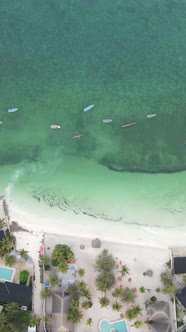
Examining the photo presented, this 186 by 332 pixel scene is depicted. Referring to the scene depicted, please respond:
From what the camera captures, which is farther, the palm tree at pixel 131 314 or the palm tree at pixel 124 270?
the palm tree at pixel 124 270

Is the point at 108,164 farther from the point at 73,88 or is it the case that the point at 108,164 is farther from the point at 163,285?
the point at 163,285

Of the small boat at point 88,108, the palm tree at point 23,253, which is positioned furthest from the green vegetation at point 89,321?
the small boat at point 88,108

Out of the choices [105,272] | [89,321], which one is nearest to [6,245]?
[105,272]

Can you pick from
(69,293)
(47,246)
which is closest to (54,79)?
(47,246)

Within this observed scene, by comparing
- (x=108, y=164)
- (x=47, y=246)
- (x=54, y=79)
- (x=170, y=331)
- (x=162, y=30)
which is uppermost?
(x=162, y=30)

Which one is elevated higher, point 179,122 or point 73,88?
point 73,88

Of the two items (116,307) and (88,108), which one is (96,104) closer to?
(88,108)

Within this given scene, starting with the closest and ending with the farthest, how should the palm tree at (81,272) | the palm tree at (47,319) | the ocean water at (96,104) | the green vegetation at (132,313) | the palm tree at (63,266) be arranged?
the palm tree at (47,319), the green vegetation at (132,313), the palm tree at (63,266), the palm tree at (81,272), the ocean water at (96,104)

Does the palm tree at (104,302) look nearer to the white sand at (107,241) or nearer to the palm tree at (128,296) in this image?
the white sand at (107,241)
